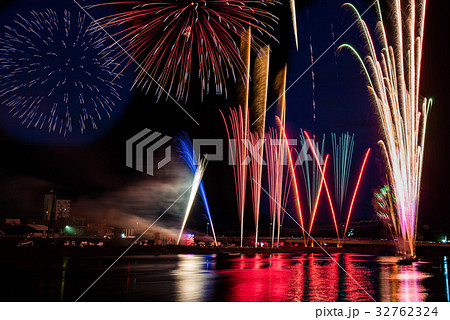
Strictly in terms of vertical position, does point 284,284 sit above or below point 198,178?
below

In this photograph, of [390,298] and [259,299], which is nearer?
[259,299]

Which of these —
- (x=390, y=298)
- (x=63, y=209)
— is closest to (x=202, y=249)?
(x=390, y=298)

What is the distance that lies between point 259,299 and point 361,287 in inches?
285

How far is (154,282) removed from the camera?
61.8 ft

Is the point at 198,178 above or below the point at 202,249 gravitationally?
above

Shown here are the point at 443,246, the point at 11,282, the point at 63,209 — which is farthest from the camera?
the point at 63,209

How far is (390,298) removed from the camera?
15305 mm
